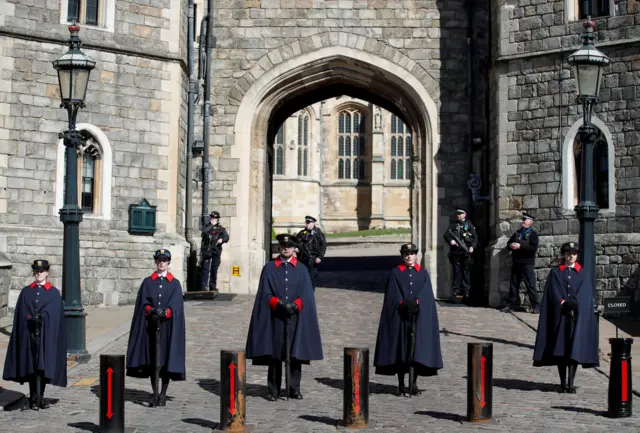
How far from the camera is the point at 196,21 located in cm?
2302

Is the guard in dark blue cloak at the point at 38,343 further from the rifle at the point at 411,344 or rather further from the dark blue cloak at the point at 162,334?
the rifle at the point at 411,344

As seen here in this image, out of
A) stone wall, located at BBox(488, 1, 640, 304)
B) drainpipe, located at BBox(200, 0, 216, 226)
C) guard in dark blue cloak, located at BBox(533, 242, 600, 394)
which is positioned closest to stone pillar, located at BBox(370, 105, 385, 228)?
drainpipe, located at BBox(200, 0, 216, 226)

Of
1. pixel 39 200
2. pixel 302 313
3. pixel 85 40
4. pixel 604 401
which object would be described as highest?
pixel 85 40

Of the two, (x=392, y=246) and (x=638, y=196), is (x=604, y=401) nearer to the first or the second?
(x=638, y=196)

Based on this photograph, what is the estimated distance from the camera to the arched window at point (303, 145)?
5934cm

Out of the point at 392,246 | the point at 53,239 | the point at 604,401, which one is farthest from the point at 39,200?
the point at 392,246

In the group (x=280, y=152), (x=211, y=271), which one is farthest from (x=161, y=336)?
(x=280, y=152)

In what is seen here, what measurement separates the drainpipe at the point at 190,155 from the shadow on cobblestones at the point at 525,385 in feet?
33.3

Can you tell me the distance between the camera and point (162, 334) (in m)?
11.1

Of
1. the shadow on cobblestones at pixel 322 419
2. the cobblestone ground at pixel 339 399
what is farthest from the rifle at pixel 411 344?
the shadow on cobblestones at pixel 322 419

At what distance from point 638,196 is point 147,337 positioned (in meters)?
9.95

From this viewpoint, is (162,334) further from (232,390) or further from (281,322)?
(232,390)

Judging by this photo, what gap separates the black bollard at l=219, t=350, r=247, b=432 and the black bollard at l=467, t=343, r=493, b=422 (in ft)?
6.34

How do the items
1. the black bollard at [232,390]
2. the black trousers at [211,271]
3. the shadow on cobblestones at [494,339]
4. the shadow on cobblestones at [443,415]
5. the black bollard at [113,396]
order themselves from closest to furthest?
1. the black bollard at [113,396]
2. the black bollard at [232,390]
3. the shadow on cobblestones at [443,415]
4. the shadow on cobblestones at [494,339]
5. the black trousers at [211,271]
